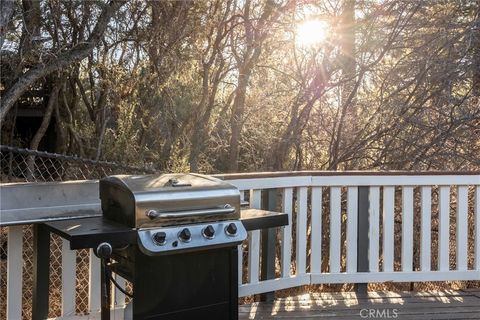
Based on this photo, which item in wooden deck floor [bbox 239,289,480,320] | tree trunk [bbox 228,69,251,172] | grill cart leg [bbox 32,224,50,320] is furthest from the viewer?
tree trunk [bbox 228,69,251,172]

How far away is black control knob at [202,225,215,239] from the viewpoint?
1.98 m

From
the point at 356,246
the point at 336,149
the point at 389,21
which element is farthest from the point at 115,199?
the point at 389,21

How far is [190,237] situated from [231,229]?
0.64 feet

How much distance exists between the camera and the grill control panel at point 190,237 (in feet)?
6.09

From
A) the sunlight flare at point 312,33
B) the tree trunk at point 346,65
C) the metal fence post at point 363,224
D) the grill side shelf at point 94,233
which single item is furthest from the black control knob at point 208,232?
the sunlight flare at point 312,33

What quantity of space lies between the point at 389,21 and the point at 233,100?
2503mm

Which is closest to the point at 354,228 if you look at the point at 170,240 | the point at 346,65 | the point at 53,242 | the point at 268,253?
the point at 268,253

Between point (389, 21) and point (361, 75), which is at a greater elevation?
point (389, 21)

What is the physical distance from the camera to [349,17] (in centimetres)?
552

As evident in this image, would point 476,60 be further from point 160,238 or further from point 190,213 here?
point 160,238

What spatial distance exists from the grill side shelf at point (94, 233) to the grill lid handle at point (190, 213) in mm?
95

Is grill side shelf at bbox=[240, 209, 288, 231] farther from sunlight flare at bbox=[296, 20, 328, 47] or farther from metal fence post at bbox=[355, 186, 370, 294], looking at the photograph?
sunlight flare at bbox=[296, 20, 328, 47]

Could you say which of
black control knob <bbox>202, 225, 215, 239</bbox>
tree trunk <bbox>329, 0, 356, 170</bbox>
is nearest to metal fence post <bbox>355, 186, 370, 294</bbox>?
black control knob <bbox>202, 225, 215, 239</bbox>

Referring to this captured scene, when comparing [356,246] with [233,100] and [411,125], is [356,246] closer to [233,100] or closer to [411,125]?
[411,125]
